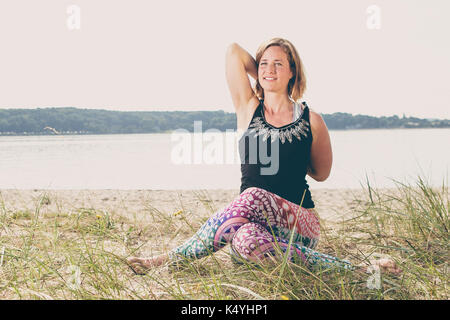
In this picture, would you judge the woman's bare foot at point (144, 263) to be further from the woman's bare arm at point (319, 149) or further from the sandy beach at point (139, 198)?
the sandy beach at point (139, 198)

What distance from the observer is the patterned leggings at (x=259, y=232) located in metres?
1.83

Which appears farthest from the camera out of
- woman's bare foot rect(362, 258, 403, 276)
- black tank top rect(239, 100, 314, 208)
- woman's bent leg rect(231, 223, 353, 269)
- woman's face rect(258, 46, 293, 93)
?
woman's face rect(258, 46, 293, 93)

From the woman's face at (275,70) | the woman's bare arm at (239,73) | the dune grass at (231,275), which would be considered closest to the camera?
the dune grass at (231,275)

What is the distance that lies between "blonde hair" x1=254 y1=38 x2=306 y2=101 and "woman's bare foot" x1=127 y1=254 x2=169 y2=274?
3.62 ft

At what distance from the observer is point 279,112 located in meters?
2.26

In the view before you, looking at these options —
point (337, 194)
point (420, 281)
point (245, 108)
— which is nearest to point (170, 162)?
point (337, 194)

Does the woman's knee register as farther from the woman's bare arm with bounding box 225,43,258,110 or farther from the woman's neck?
the woman's bare arm with bounding box 225,43,258,110

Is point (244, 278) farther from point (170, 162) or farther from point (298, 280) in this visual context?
point (170, 162)

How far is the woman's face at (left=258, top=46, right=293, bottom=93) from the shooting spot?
226cm

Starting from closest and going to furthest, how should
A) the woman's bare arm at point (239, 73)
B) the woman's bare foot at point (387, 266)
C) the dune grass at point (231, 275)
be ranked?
the dune grass at point (231, 275) < the woman's bare foot at point (387, 266) < the woman's bare arm at point (239, 73)

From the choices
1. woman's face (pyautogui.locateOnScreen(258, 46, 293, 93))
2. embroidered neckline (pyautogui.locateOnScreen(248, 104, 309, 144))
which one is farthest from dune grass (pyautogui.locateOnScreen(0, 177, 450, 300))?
woman's face (pyautogui.locateOnScreen(258, 46, 293, 93))

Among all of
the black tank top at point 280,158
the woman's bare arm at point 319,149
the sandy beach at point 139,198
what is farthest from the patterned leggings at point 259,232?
the sandy beach at point 139,198

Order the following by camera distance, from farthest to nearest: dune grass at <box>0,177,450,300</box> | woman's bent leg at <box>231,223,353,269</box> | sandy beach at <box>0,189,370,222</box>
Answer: sandy beach at <box>0,189,370,222</box>, woman's bent leg at <box>231,223,353,269</box>, dune grass at <box>0,177,450,300</box>
